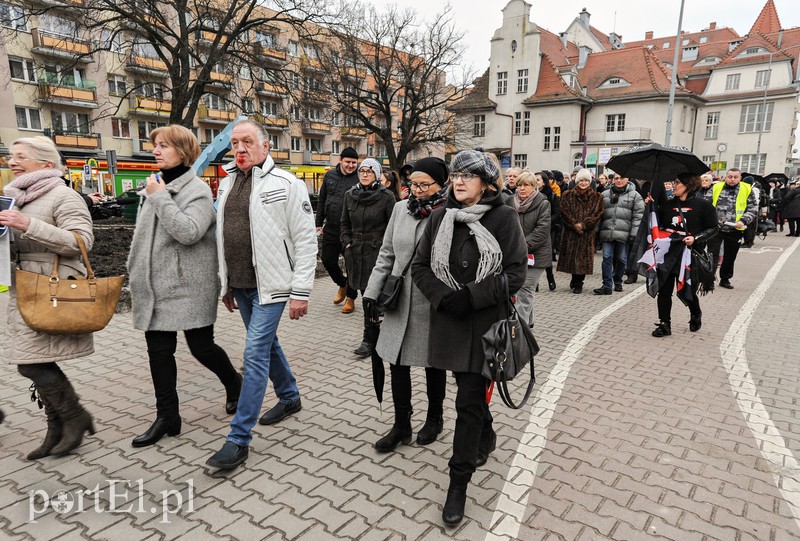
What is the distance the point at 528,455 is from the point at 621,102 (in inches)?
1869

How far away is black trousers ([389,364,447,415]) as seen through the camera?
10.9 feet

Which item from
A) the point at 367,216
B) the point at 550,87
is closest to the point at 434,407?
the point at 367,216

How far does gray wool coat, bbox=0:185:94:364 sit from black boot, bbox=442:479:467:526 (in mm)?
2408

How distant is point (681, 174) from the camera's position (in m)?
6.22

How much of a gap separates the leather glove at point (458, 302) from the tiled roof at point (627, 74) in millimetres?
47165

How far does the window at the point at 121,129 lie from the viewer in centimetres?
4150

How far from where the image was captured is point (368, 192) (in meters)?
5.70

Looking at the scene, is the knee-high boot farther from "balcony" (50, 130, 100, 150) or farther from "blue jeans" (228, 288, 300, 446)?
"balcony" (50, 130, 100, 150)

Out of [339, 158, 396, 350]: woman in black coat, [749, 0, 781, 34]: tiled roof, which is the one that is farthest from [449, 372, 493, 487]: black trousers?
[749, 0, 781, 34]: tiled roof

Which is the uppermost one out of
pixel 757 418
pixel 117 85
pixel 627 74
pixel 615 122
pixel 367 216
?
pixel 627 74

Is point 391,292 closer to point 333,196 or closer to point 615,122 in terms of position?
point 333,196

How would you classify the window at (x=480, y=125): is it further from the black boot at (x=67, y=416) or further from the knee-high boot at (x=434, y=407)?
the black boot at (x=67, y=416)

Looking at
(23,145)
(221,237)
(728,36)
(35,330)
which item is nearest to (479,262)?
(221,237)

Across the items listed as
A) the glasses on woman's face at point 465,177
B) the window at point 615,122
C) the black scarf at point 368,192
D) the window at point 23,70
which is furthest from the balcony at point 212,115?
the glasses on woman's face at point 465,177
